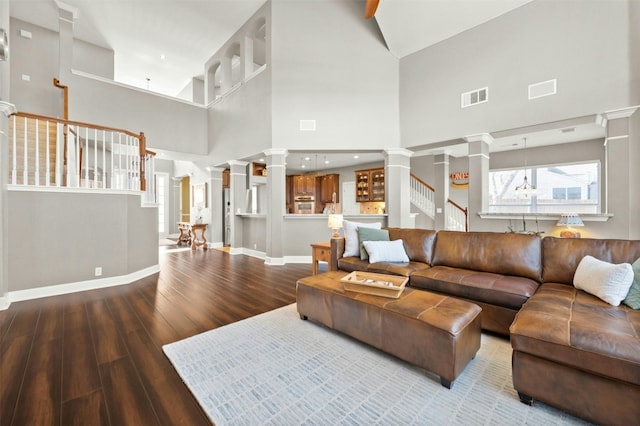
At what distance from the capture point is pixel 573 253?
2.64 meters

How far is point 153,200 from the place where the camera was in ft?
16.6

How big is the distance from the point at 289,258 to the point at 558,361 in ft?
16.4

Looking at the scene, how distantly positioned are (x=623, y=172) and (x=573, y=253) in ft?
8.14

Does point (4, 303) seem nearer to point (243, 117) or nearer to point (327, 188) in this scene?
point (243, 117)

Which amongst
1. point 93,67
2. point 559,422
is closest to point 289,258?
point 559,422

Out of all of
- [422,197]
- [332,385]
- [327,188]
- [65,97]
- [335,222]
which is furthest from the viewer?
[327,188]

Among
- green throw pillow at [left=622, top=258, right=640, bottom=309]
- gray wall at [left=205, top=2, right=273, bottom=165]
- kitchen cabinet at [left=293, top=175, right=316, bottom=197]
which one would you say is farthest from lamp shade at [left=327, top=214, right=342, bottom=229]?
kitchen cabinet at [left=293, top=175, right=316, bottom=197]

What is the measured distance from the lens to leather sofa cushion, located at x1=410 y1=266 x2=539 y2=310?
7.92ft

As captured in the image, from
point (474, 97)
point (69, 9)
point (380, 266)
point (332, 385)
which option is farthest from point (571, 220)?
point (69, 9)

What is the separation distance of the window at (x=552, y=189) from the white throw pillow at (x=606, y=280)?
5.49m

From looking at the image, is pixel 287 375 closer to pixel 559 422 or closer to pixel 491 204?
pixel 559 422

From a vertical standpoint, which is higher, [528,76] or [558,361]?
[528,76]

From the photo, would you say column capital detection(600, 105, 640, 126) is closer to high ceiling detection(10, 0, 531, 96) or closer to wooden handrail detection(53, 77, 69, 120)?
high ceiling detection(10, 0, 531, 96)

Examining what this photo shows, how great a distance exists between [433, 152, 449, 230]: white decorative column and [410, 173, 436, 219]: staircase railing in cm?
13
